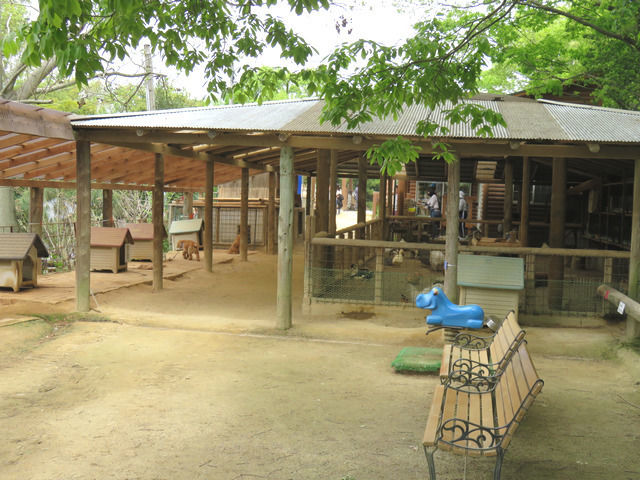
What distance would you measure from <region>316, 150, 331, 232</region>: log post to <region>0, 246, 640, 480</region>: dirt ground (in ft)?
11.4

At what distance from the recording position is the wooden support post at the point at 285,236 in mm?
9070

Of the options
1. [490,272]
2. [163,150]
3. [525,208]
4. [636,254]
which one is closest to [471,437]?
[490,272]

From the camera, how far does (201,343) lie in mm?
8312

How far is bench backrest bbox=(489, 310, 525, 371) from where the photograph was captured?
15.1 feet

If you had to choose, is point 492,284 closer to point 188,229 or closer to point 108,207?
point 188,229

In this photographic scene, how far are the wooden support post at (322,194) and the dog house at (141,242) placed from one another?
5914 millimetres

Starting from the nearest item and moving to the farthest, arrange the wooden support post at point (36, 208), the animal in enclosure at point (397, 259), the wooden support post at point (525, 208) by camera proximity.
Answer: the animal in enclosure at point (397, 259) → the wooden support post at point (36, 208) → the wooden support post at point (525, 208)

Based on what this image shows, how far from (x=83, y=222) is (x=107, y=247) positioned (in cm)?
468

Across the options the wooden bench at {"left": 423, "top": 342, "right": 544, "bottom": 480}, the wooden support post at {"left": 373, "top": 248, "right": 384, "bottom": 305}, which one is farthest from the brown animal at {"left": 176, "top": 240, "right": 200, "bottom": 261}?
the wooden bench at {"left": 423, "top": 342, "right": 544, "bottom": 480}

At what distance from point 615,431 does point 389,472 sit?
2232 mm

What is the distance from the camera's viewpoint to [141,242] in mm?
17156

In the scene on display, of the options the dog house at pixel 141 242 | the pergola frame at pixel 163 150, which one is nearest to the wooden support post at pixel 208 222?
the pergola frame at pixel 163 150

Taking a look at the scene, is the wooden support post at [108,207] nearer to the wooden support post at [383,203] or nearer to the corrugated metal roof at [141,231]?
the corrugated metal roof at [141,231]

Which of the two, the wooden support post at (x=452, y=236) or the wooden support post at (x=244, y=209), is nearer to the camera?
the wooden support post at (x=452, y=236)
